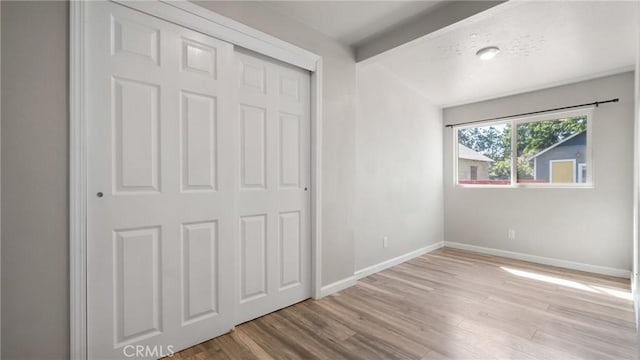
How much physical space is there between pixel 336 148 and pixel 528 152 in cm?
293

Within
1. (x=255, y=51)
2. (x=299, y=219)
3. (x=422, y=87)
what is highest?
(x=422, y=87)

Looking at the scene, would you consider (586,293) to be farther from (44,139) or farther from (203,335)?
(44,139)

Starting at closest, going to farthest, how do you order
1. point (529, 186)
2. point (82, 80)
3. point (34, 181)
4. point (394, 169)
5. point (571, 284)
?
point (34, 181) < point (82, 80) < point (571, 284) < point (394, 169) < point (529, 186)

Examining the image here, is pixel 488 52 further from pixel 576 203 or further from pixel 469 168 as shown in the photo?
pixel 576 203

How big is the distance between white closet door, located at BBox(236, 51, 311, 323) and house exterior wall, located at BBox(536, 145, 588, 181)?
3.28 m

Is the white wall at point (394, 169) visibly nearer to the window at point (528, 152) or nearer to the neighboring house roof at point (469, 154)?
the neighboring house roof at point (469, 154)

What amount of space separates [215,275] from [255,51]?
66.2 inches

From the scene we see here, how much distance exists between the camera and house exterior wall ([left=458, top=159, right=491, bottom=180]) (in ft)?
13.5

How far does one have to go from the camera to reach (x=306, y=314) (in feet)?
7.18

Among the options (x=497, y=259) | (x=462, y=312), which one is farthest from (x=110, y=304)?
(x=497, y=259)

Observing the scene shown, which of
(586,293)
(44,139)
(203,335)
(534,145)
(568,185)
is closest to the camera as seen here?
(44,139)

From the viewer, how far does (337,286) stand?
2645 millimetres

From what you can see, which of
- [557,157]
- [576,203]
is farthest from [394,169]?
[576,203]

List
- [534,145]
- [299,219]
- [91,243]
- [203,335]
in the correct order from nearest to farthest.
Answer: [91,243] → [203,335] → [299,219] → [534,145]
